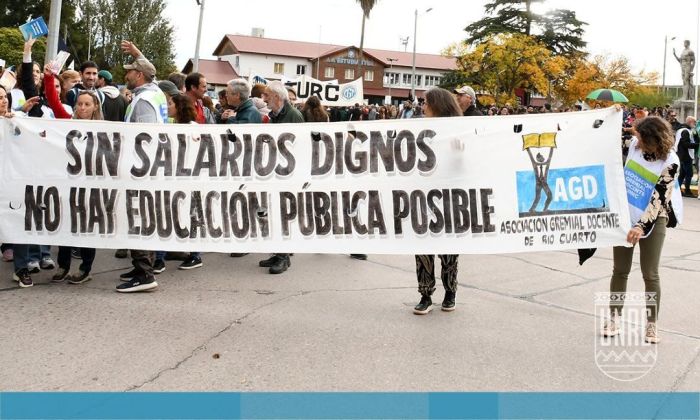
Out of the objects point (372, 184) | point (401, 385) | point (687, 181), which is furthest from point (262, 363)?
point (687, 181)

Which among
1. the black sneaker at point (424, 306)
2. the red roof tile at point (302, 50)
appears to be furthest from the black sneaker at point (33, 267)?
the red roof tile at point (302, 50)

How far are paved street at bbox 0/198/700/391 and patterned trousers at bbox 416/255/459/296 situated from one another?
24cm

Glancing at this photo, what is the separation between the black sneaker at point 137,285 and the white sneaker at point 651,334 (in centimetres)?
417

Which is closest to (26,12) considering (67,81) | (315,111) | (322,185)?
(67,81)

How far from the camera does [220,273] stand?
6.97m

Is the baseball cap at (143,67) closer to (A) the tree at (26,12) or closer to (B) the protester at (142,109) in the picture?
(B) the protester at (142,109)

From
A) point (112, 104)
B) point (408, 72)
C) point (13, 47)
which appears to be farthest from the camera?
point (408, 72)

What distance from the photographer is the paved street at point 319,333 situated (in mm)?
4070

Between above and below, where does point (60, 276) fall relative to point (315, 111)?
A: below

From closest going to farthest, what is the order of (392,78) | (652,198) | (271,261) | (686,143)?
(652,198) → (271,261) → (686,143) → (392,78)

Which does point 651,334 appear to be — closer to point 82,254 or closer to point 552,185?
point 552,185

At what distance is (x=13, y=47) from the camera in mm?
43312

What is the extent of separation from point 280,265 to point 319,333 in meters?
2.23

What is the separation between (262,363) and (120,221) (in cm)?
230
